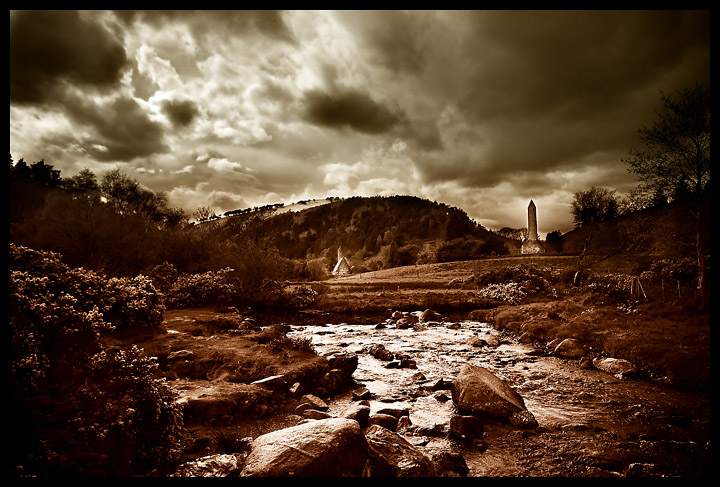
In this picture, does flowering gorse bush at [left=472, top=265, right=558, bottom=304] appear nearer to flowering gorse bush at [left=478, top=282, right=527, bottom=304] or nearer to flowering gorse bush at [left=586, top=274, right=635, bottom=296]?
flowering gorse bush at [left=478, top=282, right=527, bottom=304]

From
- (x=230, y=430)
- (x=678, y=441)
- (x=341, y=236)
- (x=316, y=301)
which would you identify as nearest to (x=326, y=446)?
(x=230, y=430)

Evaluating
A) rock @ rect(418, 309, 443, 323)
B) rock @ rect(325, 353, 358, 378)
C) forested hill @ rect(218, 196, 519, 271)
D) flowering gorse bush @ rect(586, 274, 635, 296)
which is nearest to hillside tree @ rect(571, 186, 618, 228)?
flowering gorse bush @ rect(586, 274, 635, 296)

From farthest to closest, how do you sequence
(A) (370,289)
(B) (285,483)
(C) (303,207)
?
(C) (303,207)
(A) (370,289)
(B) (285,483)

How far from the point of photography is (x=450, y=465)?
14.6 ft

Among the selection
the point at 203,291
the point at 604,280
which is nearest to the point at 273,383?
the point at 203,291

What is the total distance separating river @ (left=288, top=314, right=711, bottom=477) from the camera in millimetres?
4828

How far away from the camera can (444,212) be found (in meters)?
152

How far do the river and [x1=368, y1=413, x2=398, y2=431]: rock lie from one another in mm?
435

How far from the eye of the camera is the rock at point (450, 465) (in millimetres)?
4379

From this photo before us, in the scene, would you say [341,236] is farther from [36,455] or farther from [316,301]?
[36,455]

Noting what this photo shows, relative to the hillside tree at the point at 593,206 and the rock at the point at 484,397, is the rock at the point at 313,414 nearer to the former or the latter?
the rock at the point at 484,397

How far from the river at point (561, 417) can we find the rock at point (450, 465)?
1.10 feet

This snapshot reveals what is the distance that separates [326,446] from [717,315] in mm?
4769

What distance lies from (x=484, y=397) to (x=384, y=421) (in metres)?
2.38
